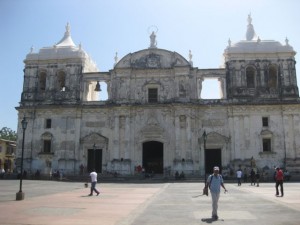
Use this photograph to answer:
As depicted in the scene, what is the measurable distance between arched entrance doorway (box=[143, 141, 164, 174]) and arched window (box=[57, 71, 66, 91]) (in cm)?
1253

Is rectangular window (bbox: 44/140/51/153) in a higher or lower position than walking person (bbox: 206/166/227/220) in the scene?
higher

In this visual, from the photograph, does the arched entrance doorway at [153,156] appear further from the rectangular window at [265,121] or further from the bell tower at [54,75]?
the rectangular window at [265,121]

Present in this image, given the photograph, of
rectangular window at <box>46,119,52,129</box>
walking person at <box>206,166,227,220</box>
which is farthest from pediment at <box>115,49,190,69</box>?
walking person at <box>206,166,227,220</box>

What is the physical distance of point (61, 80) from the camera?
42.0 m

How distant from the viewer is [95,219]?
984cm

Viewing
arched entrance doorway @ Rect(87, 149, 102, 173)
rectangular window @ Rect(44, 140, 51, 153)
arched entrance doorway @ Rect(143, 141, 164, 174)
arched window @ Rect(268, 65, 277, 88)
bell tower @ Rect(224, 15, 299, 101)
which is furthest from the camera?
arched window @ Rect(268, 65, 277, 88)

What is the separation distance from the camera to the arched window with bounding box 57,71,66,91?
135ft

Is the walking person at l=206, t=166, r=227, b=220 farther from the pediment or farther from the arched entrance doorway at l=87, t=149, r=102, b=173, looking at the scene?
the pediment

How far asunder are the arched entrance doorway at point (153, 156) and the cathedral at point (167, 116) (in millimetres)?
109

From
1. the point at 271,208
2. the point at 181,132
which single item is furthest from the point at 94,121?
the point at 271,208

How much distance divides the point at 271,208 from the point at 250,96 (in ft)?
87.5

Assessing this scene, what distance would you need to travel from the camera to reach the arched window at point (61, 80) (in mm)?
41281

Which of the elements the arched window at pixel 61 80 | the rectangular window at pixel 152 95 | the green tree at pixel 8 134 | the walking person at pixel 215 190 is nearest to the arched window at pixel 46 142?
the arched window at pixel 61 80

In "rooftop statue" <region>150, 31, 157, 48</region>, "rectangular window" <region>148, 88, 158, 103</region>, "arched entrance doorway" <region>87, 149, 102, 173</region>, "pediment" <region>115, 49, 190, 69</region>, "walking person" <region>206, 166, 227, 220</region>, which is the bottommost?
"walking person" <region>206, 166, 227, 220</region>
